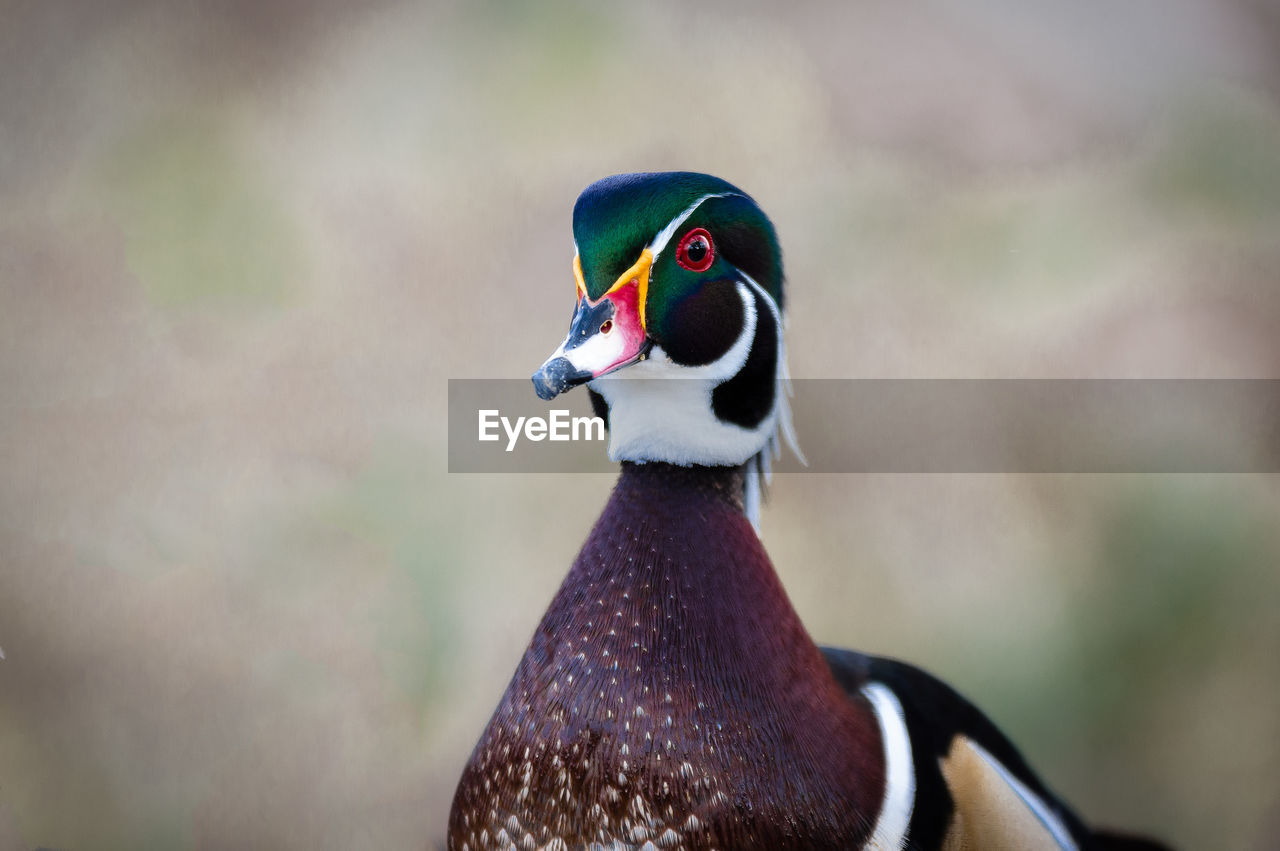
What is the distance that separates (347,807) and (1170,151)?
106 cm

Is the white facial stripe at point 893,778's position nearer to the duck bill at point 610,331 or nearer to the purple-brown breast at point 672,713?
the purple-brown breast at point 672,713

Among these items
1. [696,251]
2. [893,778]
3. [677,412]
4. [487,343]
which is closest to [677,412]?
[677,412]

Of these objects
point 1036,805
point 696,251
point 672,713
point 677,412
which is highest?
point 696,251

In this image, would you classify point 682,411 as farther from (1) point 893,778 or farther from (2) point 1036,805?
(2) point 1036,805

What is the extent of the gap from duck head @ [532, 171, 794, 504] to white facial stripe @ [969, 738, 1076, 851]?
33 cm

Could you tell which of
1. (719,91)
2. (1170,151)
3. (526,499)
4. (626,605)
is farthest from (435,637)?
(1170,151)

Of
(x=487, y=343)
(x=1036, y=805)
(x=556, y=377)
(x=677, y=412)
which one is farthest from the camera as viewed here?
(x=487, y=343)

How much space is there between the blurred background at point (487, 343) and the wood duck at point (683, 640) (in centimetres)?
37

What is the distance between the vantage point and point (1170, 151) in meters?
1.03

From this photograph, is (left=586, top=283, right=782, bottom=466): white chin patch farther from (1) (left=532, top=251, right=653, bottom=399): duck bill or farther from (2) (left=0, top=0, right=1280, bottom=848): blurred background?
(2) (left=0, top=0, right=1280, bottom=848): blurred background

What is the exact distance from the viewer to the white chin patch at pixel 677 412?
65 centimetres

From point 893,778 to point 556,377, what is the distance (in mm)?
360

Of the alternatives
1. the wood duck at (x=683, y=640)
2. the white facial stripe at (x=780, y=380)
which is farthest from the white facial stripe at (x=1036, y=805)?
the white facial stripe at (x=780, y=380)

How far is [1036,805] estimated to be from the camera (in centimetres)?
83
